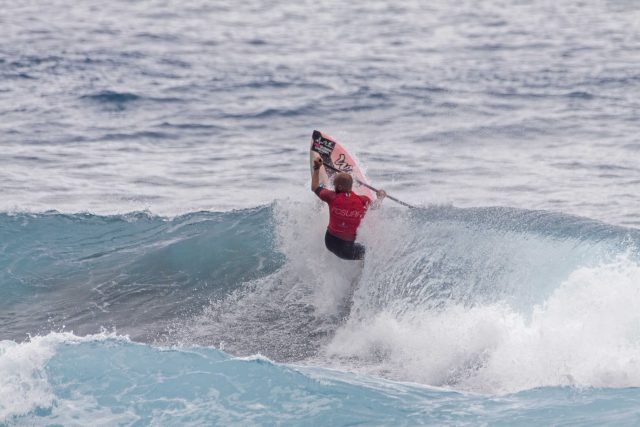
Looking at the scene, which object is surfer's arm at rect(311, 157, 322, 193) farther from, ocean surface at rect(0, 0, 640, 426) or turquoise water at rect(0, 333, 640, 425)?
turquoise water at rect(0, 333, 640, 425)

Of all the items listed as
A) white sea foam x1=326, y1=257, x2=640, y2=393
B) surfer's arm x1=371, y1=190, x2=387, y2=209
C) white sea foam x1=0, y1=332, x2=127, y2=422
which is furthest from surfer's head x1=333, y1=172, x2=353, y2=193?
white sea foam x1=0, y1=332, x2=127, y2=422

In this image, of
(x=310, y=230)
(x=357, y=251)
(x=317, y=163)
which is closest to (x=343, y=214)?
(x=357, y=251)

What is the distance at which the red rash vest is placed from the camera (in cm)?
1266

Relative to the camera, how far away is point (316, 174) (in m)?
13.3

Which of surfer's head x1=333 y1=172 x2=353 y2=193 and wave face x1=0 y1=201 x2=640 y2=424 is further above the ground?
surfer's head x1=333 y1=172 x2=353 y2=193

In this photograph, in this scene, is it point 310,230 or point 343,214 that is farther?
point 310,230

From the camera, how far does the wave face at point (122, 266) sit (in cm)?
1371

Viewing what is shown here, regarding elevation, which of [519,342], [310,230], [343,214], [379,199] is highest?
[379,199]

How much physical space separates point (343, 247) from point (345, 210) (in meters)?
0.57

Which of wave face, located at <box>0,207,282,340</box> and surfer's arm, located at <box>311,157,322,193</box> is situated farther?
wave face, located at <box>0,207,282,340</box>

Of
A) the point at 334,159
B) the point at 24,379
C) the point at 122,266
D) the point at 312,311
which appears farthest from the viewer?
the point at 122,266

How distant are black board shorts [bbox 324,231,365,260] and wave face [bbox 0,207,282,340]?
2167 millimetres

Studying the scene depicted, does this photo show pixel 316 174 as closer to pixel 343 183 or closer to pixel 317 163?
pixel 317 163

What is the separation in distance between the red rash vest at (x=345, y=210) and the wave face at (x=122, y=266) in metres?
2.46
